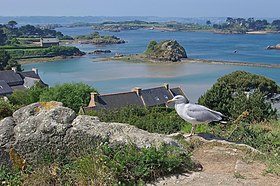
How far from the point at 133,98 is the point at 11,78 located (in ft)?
63.9

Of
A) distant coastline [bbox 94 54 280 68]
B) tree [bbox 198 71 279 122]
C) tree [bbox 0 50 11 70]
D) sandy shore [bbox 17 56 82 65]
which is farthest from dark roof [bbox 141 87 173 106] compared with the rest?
Answer: sandy shore [bbox 17 56 82 65]

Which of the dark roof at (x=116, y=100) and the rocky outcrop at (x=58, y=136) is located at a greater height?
the rocky outcrop at (x=58, y=136)

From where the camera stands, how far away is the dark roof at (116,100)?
Answer: 28.3 m

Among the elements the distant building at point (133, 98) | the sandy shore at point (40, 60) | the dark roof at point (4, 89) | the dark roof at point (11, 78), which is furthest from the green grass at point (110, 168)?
the sandy shore at point (40, 60)

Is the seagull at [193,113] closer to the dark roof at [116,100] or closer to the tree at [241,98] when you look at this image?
the tree at [241,98]

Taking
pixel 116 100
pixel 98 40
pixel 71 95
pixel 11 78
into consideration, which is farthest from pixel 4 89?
pixel 98 40

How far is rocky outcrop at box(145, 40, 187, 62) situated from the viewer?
85750 mm

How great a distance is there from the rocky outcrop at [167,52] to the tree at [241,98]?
51.6 meters

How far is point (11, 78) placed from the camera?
4488 cm

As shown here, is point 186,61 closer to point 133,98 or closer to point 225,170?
point 133,98

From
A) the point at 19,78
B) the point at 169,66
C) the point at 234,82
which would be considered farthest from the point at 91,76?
the point at 234,82

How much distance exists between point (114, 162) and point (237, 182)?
1420 mm

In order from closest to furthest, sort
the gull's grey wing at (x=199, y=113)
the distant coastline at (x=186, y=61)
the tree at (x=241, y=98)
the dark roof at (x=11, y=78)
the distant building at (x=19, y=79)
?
1. the gull's grey wing at (x=199, y=113)
2. the tree at (x=241, y=98)
3. the distant building at (x=19, y=79)
4. the dark roof at (x=11, y=78)
5. the distant coastline at (x=186, y=61)

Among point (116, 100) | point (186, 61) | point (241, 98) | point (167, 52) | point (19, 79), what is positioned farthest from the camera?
point (167, 52)
